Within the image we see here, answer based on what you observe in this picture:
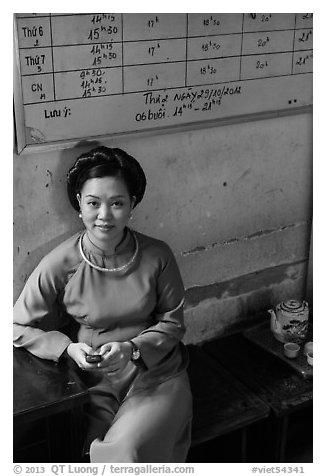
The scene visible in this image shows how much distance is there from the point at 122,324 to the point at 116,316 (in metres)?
0.06

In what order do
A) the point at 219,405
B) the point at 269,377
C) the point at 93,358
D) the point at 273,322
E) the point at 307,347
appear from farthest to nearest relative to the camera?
the point at 273,322
the point at 307,347
the point at 269,377
the point at 219,405
the point at 93,358

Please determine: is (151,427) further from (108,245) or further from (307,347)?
(307,347)

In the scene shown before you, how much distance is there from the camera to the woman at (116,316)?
230 centimetres

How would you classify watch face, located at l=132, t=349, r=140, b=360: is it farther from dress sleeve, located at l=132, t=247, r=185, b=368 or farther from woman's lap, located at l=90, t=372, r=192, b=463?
woman's lap, located at l=90, t=372, r=192, b=463

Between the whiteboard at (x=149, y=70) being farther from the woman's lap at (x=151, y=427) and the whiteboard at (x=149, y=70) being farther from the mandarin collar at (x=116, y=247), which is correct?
the woman's lap at (x=151, y=427)

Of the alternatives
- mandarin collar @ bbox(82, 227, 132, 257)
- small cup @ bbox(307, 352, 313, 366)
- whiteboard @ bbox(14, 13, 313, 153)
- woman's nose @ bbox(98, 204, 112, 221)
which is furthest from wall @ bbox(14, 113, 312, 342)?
small cup @ bbox(307, 352, 313, 366)

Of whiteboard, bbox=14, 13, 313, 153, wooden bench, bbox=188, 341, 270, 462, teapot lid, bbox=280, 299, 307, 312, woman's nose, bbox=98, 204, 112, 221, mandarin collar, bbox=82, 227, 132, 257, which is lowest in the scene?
wooden bench, bbox=188, 341, 270, 462

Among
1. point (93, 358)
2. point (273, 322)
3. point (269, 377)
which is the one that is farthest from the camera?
point (273, 322)

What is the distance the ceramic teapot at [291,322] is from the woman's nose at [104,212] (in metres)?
1.18

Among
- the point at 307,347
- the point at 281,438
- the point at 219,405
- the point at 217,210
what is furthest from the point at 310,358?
the point at 217,210

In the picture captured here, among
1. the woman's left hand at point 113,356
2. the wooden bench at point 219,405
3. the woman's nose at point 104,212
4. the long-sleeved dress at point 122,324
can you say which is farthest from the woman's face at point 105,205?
the wooden bench at point 219,405

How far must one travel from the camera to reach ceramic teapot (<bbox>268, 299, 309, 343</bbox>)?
3062 millimetres

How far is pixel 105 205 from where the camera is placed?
7.54 feet

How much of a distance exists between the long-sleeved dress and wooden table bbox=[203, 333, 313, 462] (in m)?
0.44
